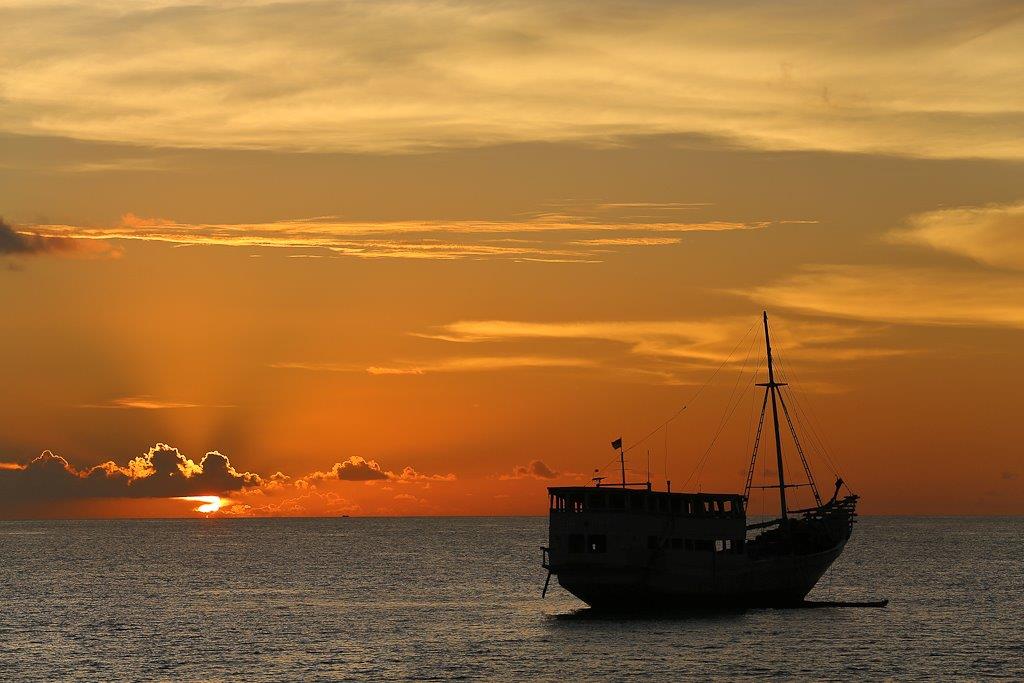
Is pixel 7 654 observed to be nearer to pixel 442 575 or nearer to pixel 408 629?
pixel 408 629

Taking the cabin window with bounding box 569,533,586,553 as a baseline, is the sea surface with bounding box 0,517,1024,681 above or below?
below

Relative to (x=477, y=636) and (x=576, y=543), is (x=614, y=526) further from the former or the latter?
(x=477, y=636)

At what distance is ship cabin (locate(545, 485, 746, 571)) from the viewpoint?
10038 cm

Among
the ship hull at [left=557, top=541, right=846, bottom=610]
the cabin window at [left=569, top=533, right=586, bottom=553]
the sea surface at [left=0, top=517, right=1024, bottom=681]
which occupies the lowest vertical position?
the sea surface at [left=0, top=517, right=1024, bottom=681]

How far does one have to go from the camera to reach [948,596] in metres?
136

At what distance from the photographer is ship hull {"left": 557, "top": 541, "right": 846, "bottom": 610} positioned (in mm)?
100750

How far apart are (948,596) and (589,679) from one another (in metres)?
69.5

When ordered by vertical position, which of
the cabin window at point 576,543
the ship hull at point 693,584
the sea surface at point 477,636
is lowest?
the sea surface at point 477,636

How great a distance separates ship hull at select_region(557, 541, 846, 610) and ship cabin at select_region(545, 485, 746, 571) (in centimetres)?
100

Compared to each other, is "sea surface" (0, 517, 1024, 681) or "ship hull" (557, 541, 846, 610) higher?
"ship hull" (557, 541, 846, 610)

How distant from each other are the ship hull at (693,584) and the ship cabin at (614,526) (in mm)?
1003

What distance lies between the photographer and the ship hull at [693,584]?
100750 millimetres

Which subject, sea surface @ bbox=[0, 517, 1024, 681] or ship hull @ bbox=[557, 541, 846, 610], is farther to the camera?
ship hull @ bbox=[557, 541, 846, 610]

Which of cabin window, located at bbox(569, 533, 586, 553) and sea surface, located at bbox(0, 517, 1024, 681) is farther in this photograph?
cabin window, located at bbox(569, 533, 586, 553)
